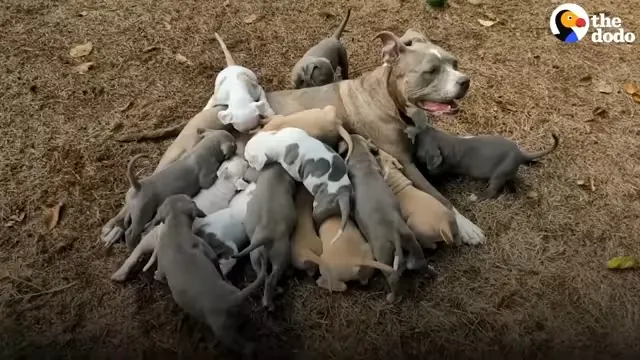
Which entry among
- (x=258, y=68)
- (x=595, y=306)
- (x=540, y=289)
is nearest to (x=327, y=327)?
(x=540, y=289)

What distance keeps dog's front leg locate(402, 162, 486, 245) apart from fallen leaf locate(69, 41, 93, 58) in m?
2.09

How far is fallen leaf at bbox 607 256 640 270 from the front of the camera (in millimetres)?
2859

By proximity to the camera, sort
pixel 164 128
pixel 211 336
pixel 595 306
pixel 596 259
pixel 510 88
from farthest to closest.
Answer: pixel 510 88, pixel 164 128, pixel 596 259, pixel 595 306, pixel 211 336

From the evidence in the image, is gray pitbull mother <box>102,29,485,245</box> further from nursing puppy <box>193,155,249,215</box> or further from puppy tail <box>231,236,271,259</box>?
puppy tail <box>231,236,271,259</box>

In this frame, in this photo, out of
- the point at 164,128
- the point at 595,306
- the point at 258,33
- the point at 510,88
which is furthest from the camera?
the point at 258,33

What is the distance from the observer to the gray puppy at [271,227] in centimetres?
254

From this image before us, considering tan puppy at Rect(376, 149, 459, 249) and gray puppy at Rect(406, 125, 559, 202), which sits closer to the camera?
tan puppy at Rect(376, 149, 459, 249)

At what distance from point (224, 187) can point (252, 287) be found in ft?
1.94

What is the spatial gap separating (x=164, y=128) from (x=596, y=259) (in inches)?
84.9

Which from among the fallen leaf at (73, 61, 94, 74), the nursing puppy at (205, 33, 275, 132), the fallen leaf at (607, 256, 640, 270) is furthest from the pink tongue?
the fallen leaf at (73, 61, 94, 74)

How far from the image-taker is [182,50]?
4031 millimetres

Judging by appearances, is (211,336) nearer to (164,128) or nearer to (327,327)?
(327,327)

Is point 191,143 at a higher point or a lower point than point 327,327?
higher


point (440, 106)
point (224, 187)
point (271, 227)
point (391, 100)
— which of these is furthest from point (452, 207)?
point (224, 187)
